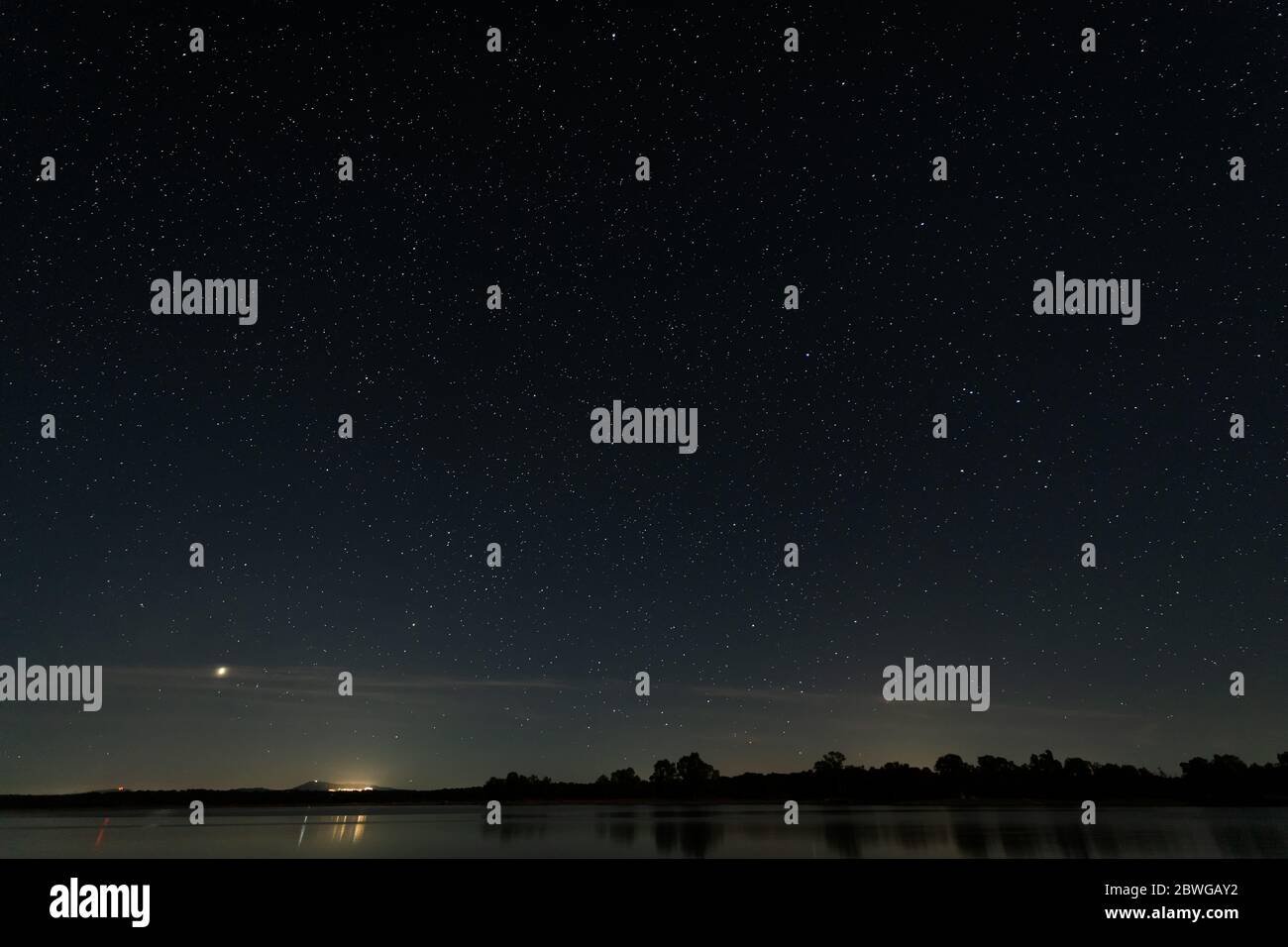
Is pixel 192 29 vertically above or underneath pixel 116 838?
above

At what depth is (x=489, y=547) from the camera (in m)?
17.7
